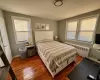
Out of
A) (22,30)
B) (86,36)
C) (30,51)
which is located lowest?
(30,51)

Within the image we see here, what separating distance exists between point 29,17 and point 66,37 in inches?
114

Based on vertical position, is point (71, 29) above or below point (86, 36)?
above

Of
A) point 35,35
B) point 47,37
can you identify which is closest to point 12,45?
point 35,35

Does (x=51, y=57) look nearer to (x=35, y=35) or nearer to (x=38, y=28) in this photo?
(x=35, y=35)

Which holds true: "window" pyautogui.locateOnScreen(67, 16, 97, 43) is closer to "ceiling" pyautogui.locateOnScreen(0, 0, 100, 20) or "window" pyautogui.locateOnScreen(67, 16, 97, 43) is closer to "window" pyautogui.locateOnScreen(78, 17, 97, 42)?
"window" pyautogui.locateOnScreen(78, 17, 97, 42)

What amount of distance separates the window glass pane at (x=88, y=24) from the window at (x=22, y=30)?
3.17 metres

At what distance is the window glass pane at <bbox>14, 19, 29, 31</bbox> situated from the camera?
9.09 ft

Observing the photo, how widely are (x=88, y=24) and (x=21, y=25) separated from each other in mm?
3711

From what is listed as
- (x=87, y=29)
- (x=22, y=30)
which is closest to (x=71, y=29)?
(x=87, y=29)

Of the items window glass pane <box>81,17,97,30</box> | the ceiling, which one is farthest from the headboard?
window glass pane <box>81,17,97,30</box>

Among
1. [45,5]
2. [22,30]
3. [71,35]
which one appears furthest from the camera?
[71,35]

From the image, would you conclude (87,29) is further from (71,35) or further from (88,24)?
(71,35)

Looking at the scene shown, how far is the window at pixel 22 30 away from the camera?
2.77 metres

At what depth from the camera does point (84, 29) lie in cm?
287
